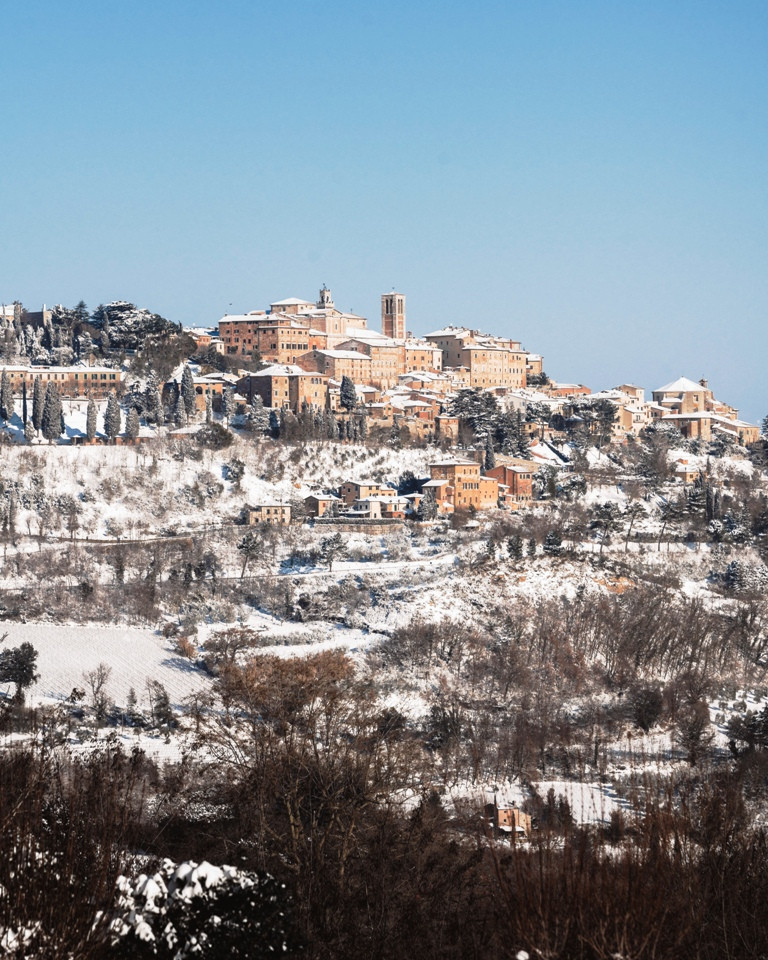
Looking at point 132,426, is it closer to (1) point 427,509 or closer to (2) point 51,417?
(2) point 51,417

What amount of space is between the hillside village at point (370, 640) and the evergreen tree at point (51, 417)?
22cm

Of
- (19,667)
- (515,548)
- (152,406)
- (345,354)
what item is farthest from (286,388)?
(19,667)

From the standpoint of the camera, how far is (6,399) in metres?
48.0

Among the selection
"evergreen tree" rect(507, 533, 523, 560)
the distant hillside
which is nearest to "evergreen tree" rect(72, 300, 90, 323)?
the distant hillside

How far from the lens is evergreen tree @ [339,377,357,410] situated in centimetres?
5572

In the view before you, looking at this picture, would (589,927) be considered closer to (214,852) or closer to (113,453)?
(214,852)

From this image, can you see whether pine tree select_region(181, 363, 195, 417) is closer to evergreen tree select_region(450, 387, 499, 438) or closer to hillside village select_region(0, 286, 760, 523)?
hillside village select_region(0, 286, 760, 523)

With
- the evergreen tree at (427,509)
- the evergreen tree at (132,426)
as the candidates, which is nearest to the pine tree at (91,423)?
the evergreen tree at (132,426)

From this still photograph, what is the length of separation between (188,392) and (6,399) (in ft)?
23.5

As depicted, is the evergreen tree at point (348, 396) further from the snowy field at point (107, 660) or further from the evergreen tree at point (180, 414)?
the snowy field at point (107, 660)

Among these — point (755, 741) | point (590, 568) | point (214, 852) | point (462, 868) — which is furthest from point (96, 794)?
point (590, 568)

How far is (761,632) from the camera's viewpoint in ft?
133

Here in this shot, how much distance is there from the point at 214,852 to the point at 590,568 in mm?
27015

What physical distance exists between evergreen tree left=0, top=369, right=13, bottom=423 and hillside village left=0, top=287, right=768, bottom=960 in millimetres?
686
